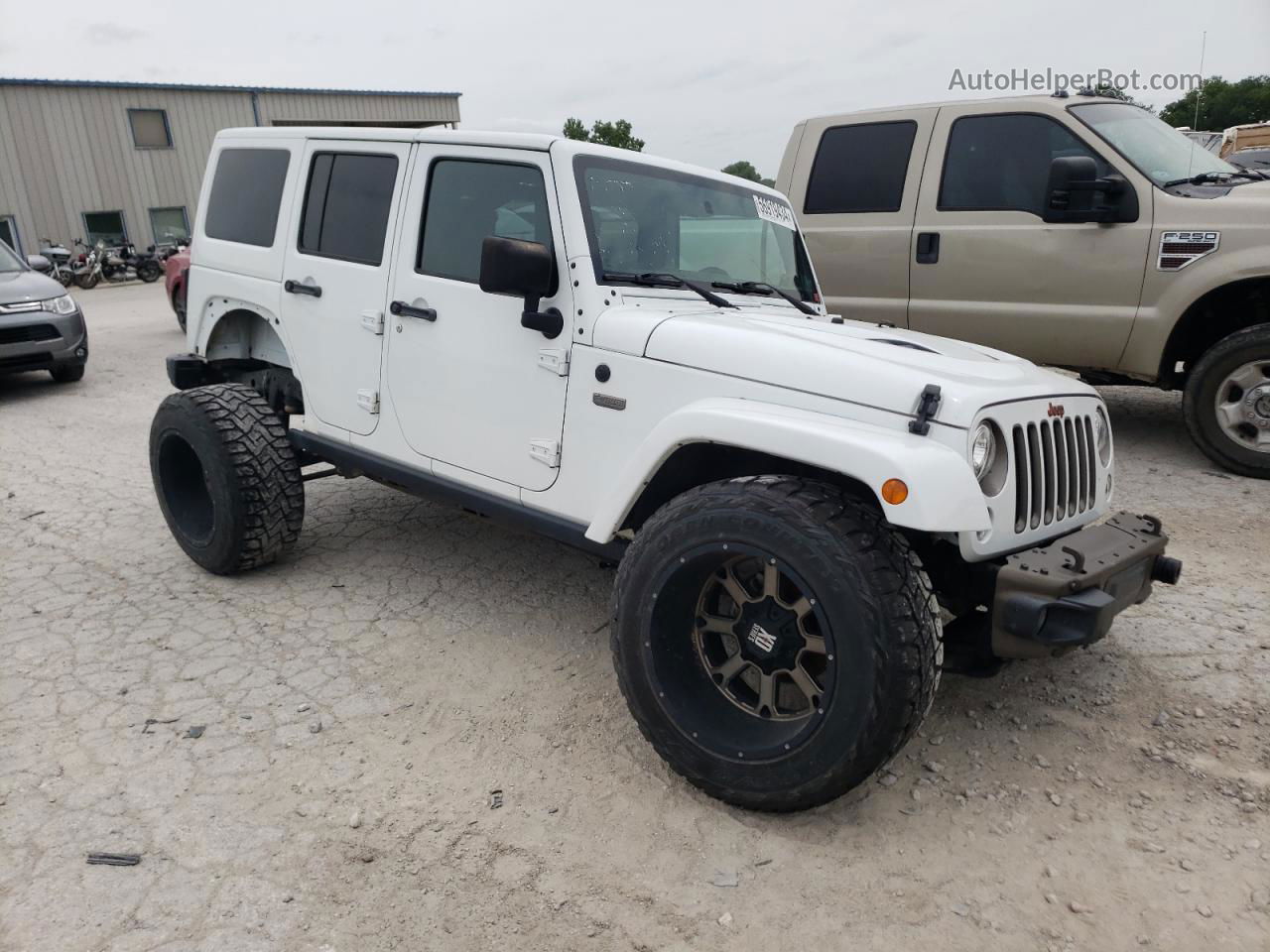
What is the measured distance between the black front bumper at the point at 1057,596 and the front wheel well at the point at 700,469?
2.07ft

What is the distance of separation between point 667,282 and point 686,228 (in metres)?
0.37

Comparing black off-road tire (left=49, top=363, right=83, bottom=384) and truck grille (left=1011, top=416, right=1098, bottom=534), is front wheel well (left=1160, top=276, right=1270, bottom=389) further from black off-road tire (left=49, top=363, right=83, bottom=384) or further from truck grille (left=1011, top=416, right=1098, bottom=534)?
black off-road tire (left=49, top=363, right=83, bottom=384)

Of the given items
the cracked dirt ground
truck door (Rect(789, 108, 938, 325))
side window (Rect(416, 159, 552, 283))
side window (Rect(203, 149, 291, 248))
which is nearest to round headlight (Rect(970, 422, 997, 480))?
the cracked dirt ground

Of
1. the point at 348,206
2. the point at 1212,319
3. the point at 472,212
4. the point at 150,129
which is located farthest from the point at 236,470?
the point at 150,129

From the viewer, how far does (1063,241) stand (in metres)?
5.51

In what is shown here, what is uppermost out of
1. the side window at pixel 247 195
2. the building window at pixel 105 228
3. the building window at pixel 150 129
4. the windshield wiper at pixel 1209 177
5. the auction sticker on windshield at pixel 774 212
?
the building window at pixel 150 129

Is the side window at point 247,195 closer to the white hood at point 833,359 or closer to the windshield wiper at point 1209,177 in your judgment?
the white hood at point 833,359

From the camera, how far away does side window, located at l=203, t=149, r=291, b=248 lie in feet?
13.6

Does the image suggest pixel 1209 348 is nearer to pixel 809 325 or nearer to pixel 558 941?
pixel 809 325

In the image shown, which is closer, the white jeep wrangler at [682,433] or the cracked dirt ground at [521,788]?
the cracked dirt ground at [521,788]

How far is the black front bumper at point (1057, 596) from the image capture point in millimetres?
2350

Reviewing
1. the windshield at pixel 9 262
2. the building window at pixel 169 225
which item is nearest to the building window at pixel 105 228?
the building window at pixel 169 225

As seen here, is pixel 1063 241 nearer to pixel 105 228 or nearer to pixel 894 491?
pixel 894 491

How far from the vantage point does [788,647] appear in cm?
260
